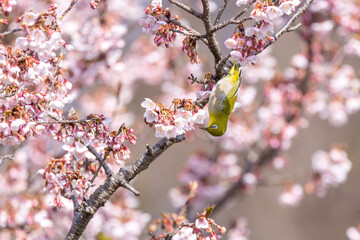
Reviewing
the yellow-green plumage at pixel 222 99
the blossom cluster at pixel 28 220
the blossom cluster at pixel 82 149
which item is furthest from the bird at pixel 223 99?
the blossom cluster at pixel 28 220

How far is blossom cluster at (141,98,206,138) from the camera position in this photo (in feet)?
7.29

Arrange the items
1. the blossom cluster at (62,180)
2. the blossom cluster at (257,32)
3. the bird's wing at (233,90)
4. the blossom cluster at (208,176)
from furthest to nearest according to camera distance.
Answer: the blossom cluster at (208,176) < the bird's wing at (233,90) < the blossom cluster at (62,180) < the blossom cluster at (257,32)

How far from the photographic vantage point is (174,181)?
962 centimetres

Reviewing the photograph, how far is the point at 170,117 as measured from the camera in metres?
2.23

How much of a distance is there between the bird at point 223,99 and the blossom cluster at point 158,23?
371mm

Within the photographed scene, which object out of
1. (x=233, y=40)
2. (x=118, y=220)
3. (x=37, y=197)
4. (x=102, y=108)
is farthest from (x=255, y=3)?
(x=102, y=108)

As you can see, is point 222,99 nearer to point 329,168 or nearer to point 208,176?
point 208,176

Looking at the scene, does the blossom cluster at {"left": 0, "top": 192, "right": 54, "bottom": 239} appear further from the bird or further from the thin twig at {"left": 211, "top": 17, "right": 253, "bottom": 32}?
the thin twig at {"left": 211, "top": 17, "right": 253, "bottom": 32}

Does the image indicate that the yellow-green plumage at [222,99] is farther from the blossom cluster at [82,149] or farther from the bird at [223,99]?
the blossom cluster at [82,149]

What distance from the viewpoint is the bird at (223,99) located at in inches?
99.7

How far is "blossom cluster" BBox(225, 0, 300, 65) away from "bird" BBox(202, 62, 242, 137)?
0.21m

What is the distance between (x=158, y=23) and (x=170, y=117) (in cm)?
44

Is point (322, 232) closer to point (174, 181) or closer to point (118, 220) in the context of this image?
point (174, 181)

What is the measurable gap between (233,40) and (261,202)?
8.03 m
